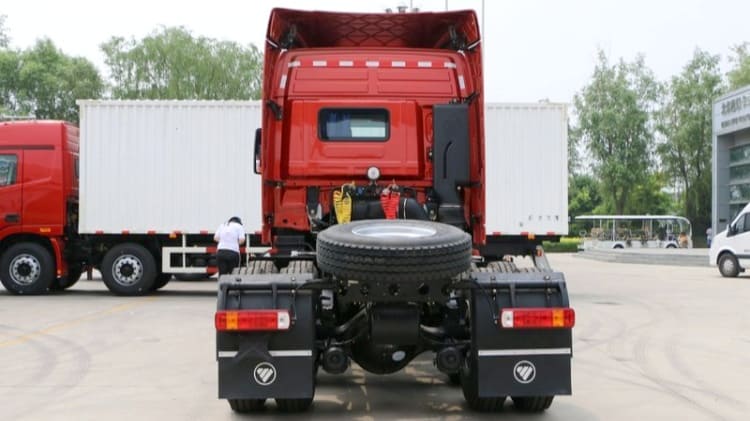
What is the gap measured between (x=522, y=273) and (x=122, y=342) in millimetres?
6575

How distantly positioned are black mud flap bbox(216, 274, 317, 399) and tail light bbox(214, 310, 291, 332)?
0.06m

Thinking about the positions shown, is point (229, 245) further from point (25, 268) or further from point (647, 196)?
point (647, 196)

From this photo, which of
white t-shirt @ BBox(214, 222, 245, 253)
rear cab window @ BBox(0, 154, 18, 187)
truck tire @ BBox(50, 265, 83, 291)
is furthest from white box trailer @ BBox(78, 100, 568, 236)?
white t-shirt @ BBox(214, 222, 245, 253)

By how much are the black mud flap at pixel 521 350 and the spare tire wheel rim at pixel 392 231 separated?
55 cm

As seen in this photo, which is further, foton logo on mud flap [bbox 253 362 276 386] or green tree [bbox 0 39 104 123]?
green tree [bbox 0 39 104 123]

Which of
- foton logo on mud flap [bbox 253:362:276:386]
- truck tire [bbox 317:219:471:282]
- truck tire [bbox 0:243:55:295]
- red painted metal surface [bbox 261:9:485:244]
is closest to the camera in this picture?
truck tire [bbox 317:219:471:282]

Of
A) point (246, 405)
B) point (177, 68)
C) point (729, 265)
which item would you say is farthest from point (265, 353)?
point (177, 68)

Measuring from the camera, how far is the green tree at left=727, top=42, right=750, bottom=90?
55537 mm

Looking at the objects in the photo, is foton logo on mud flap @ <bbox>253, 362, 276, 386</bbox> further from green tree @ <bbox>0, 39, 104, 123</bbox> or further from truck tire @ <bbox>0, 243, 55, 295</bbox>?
green tree @ <bbox>0, 39, 104, 123</bbox>

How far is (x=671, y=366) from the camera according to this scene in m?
9.49

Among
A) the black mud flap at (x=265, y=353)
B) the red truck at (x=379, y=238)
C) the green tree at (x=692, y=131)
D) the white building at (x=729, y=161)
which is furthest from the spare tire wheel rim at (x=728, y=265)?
the green tree at (x=692, y=131)

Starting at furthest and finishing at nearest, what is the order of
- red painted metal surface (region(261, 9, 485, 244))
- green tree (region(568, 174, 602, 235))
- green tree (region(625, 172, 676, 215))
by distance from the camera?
1. green tree (region(568, 174, 602, 235))
2. green tree (region(625, 172, 676, 215))
3. red painted metal surface (region(261, 9, 485, 244))

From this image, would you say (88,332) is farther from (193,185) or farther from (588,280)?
(588,280)

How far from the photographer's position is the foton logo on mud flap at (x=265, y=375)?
6070 millimetres
